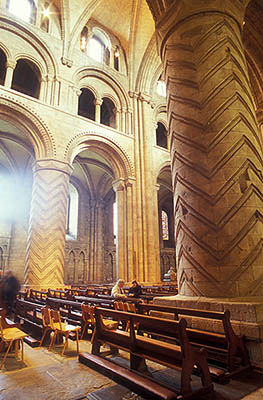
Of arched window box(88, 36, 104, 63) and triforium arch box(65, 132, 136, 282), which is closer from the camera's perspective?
triforium arch box(65, 132, 136, 282)

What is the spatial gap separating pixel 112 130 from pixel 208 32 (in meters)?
10.5

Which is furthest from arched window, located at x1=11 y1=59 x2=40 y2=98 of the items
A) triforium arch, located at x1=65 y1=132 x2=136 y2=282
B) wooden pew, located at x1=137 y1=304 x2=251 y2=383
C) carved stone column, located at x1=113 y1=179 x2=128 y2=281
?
wooden pew, located at x1=137 y1=304 x2=251 y2=383

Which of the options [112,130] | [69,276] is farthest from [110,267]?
[112,130]

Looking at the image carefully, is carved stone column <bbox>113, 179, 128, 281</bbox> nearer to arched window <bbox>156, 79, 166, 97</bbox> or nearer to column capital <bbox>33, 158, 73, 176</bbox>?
column capital <bbox>33, 158, 73, 176</bbox>

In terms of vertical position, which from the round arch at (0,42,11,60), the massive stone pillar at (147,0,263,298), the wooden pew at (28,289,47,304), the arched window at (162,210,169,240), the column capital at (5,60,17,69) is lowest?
the wooden pew at (28,289,47,304)

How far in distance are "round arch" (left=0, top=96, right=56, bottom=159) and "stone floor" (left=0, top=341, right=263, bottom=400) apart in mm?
9724

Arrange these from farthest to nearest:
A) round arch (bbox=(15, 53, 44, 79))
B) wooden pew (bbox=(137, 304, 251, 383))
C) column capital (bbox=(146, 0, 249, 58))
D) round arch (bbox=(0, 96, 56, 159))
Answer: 1. round arch (bbox=(15, 53, 44, 79))
2. round arch (bbox=(0, 96, 56, 159))
3. column capital (bbox=(146, 0, 249, 58))
4. wooden pew (bbox=(137, 304, 251, 383))

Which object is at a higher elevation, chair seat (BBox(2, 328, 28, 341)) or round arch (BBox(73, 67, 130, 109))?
round arch (BBox(73, 67, 130, 109))

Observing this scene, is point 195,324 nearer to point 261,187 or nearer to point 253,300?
point 253,300

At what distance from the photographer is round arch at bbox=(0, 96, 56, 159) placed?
11555 mm

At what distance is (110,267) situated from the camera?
2070 centimetres

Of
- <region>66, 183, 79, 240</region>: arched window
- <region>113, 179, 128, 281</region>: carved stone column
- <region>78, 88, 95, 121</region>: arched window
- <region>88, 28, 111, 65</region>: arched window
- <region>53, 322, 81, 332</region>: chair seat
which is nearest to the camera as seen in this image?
<region>53, 322, 81, 332</region>: chair seat

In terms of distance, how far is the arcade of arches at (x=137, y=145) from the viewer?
12.5 feet

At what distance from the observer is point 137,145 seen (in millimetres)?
15500
